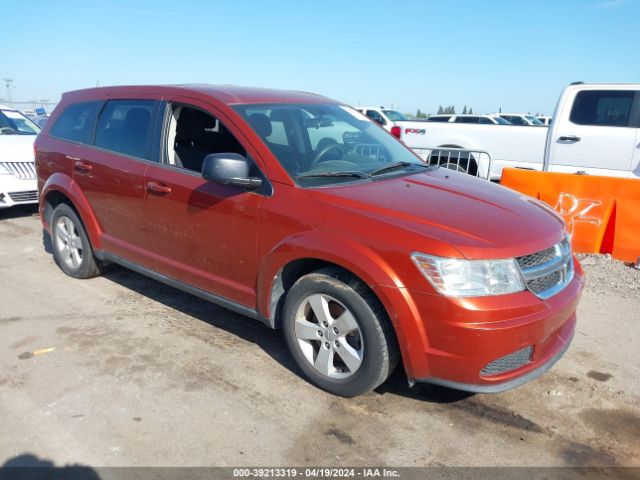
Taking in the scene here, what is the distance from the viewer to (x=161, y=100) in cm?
422

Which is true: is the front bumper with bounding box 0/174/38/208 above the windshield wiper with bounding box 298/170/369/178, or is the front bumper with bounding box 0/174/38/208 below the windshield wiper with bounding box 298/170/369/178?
below

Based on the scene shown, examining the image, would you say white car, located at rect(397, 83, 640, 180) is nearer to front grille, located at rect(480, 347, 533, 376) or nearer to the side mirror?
the side mirror

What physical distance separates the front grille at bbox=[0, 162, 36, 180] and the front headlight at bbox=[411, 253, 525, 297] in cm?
697

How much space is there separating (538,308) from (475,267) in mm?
439

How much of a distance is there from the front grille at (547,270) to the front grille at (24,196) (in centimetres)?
730

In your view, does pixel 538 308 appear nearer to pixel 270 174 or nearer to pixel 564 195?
pixel 270 174

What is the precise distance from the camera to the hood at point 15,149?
7762 mm

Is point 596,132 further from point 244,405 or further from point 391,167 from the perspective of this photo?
point 244,405

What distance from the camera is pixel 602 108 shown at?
7.95 meters

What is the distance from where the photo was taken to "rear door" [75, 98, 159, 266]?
4.25 m

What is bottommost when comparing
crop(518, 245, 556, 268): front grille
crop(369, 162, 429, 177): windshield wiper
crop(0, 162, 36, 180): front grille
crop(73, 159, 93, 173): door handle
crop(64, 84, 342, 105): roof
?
crop(0, 162, 36, 180): front grille

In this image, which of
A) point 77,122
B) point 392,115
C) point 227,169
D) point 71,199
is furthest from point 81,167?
point 392,115

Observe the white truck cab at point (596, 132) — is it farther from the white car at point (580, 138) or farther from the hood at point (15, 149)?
the hood at point (15, 149)

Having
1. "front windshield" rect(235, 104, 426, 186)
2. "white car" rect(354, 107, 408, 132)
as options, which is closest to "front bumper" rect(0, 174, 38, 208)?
"front windshield" rect(235, 104, 426, 186)
